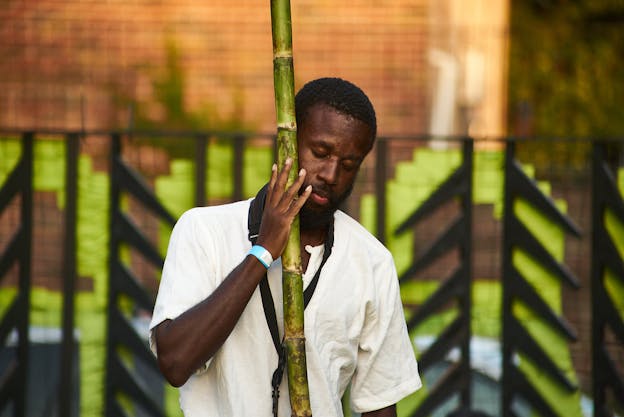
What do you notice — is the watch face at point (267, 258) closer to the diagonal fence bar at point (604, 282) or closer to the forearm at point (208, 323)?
the forearm at point (208, 323)

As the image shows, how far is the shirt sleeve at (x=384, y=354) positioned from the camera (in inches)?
119

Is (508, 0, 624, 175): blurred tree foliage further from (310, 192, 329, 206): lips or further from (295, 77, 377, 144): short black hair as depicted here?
(310, 192, 329, 206): lips

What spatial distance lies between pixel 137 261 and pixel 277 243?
356cm

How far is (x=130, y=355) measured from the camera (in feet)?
20.0

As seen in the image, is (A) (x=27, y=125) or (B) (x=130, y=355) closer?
(B) (x=130, y=355)

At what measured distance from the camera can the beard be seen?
282 cm

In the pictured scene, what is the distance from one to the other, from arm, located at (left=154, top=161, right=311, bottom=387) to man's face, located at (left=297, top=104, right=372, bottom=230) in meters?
0.10

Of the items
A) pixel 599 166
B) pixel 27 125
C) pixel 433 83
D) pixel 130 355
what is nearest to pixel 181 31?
pixel 27 125

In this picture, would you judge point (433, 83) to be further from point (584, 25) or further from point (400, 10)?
point (584, 25)

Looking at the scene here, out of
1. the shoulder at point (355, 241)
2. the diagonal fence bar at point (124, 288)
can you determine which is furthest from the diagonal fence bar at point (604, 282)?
the shoulder at point (355, 241)

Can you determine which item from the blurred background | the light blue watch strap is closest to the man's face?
the light blue watch strap

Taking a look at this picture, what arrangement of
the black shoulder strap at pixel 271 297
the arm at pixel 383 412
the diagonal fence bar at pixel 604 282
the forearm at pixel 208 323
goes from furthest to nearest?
the diagonal fence bar at pixel 604 282, the arm at pixel 383 412, the black shoulder strap at pixel 271 297, the forearm at pixel 208 323

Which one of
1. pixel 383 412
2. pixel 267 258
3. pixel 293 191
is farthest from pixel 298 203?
pixel 383 412

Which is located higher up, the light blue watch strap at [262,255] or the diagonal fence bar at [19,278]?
the light blue watch strap at [262,255]
